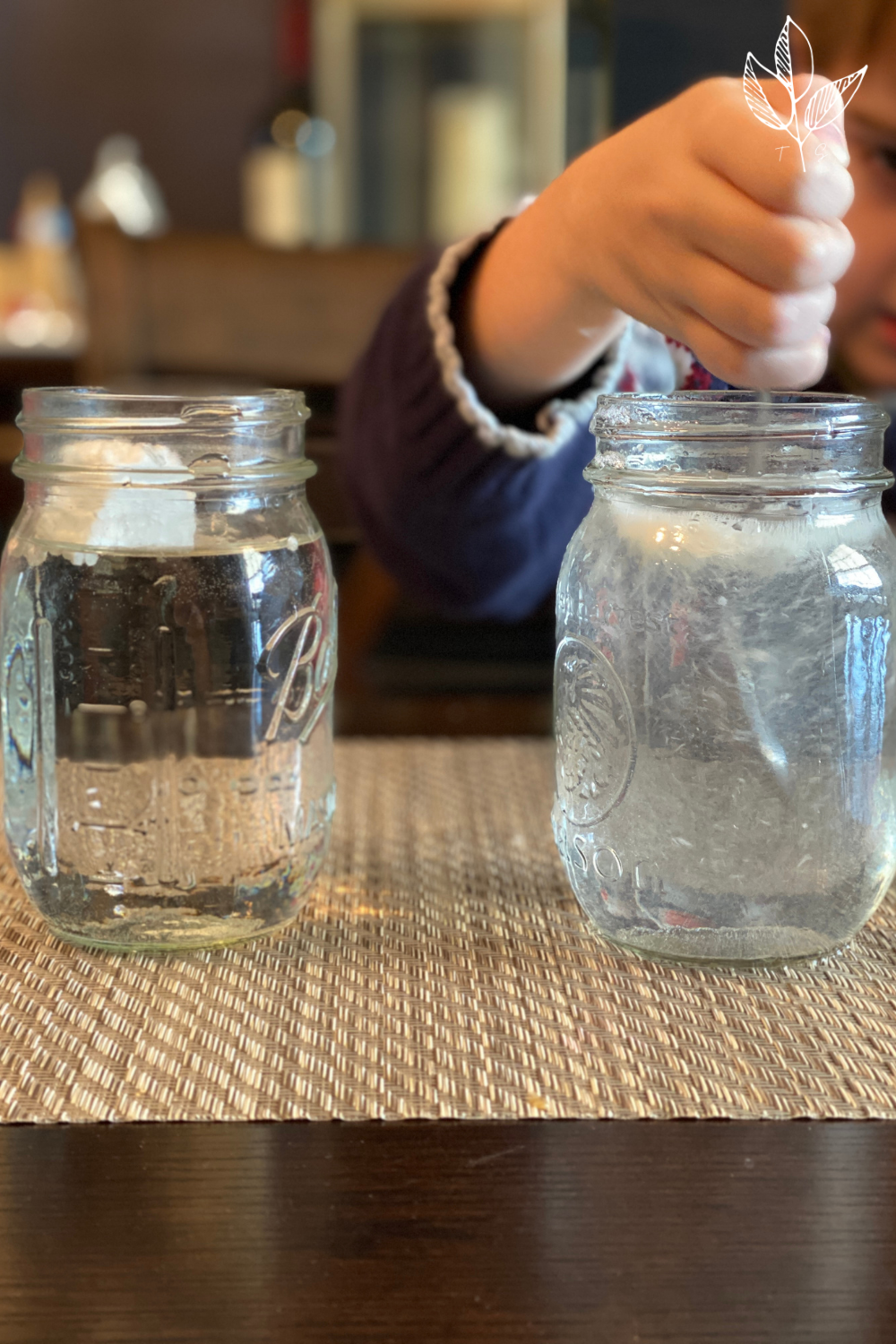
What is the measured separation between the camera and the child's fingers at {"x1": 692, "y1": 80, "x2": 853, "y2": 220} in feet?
0.98

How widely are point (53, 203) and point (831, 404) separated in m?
1.87

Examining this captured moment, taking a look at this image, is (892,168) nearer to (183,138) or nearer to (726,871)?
(726,871)

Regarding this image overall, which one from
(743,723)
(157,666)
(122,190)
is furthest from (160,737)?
(122,190)

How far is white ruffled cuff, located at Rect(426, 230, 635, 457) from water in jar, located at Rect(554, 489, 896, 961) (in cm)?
14

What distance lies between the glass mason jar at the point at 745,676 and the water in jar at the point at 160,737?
9 cm

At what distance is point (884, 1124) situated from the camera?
0.91 ft

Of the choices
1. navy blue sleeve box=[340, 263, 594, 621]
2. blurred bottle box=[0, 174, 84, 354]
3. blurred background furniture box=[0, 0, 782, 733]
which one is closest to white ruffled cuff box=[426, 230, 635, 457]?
navy blue sleeve box=[340, 263, 594, 621]

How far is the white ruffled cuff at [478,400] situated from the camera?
1.57 feet

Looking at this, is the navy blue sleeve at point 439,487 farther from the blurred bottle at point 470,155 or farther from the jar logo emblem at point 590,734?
the blurred bottle at point 470,155

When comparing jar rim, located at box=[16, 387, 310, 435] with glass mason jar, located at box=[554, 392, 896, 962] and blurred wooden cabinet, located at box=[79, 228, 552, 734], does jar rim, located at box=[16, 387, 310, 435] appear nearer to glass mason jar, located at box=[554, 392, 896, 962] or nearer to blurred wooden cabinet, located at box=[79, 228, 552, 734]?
glass mason jar, located at box=[554, 392, 896, 962]

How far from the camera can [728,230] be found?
0.31 meters

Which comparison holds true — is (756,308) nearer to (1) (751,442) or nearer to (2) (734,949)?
(1) (751,442)

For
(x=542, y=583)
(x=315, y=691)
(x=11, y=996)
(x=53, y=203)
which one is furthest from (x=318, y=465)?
(x=53, y=203)

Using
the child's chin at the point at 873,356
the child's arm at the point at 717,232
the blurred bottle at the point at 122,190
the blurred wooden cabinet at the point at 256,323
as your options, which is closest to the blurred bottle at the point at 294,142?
the blurred bottle at the point at 122,190
